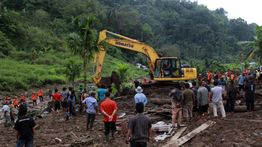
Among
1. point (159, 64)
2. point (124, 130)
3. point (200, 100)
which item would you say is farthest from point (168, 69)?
point (124, 130)

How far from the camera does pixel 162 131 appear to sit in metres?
14.9

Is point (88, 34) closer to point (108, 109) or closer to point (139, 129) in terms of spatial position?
point (108, 109)

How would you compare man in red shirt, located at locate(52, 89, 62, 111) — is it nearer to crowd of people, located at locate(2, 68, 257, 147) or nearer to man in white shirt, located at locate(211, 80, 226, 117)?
crowd of people, located at locate(2, 68, 257, 147)

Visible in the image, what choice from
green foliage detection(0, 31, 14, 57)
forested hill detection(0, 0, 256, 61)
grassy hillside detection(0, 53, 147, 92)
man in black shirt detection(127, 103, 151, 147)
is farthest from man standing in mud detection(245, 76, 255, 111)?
green foliage detection(0, 31, 14, 57)

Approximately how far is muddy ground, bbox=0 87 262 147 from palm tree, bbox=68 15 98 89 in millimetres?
5109

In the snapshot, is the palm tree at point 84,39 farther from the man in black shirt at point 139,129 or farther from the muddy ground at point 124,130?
the man in black shirt at point 139,129

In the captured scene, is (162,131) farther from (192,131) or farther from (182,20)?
(182,20)

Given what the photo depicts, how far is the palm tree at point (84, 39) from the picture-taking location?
934 inches

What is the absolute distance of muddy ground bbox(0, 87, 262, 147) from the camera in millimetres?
12758

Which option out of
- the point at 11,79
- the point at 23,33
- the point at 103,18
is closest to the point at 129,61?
the point at 103,18

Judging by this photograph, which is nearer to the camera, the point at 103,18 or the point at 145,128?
the point at 145,128

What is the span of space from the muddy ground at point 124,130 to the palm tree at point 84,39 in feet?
16.8

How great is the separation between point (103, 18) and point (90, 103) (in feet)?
224

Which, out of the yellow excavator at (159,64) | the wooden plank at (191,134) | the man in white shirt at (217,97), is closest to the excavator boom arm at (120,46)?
the yellow excavator at (159,64)
